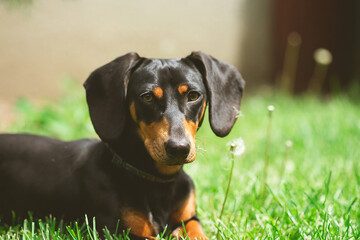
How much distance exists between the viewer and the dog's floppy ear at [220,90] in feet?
7.63

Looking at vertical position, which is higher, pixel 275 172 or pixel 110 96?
pixel 110 96

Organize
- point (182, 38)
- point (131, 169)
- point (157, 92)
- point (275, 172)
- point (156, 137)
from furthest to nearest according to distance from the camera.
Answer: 1. point (182, 38)
2. point (275, 172)
3. point (131, 169)
4. point (157, 92)
5. point (156, 137)

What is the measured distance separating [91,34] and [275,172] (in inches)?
130

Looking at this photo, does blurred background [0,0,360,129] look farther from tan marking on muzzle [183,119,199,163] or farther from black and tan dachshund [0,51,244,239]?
tan marking on muzzle [183,119,199,163]

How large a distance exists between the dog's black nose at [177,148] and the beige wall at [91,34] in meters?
3.29

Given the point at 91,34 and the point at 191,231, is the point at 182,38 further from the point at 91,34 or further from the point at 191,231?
the point at 191,231

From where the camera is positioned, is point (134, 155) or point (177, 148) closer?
point (177, 148)

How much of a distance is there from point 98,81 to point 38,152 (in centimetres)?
62

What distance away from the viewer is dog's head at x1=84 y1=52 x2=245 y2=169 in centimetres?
202

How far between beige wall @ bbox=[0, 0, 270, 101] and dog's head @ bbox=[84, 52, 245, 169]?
9.19ft

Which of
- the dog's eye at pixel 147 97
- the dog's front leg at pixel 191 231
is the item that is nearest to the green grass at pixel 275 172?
the dog's front leg at pixel 191 231

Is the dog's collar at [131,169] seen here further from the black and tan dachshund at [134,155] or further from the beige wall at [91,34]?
the beige wall at [91,34]

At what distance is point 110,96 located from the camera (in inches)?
87.8

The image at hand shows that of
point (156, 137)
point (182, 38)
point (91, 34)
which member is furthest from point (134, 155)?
point (182, 38)
